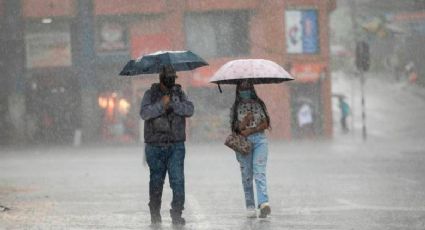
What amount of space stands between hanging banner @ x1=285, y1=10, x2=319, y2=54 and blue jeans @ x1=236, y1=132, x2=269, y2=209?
97.2ft

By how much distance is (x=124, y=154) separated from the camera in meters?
29.8

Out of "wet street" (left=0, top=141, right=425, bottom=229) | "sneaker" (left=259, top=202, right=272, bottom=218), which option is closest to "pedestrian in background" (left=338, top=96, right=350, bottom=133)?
"wet street" (left=0, top=141, right=425, bottom=229)

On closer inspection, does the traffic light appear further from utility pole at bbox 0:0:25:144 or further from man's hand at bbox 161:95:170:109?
man's hand at bbox 161:95:170:109

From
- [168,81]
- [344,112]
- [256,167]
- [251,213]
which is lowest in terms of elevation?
[344,112]

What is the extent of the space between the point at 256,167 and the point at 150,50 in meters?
29.4

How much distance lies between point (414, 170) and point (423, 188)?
452 cm

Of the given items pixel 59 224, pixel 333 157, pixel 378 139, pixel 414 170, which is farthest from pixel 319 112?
pixel 59 224

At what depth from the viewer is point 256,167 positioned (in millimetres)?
9797

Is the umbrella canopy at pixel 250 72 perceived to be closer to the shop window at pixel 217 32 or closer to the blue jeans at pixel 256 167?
the blue jeans at pixel 256 167

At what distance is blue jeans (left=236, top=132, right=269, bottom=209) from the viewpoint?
970 centimetres

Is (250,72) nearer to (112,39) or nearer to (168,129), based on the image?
(168,129)

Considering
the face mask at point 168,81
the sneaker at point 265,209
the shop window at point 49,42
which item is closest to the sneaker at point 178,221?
the sneaker at point 265,209

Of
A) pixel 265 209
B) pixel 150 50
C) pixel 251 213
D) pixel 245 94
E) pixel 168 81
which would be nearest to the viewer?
pixel 168 81

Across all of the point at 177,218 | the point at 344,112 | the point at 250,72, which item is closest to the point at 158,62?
the point at 250,72
